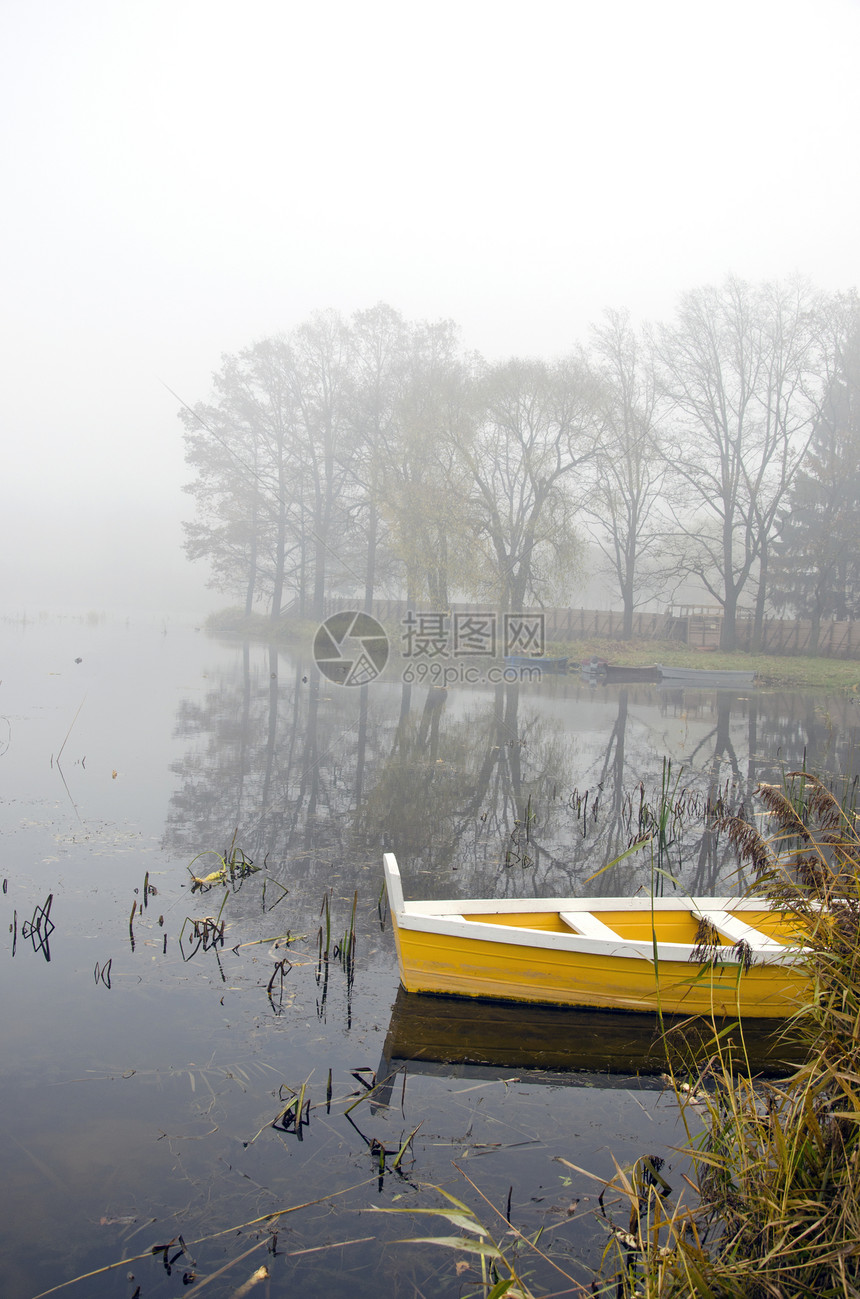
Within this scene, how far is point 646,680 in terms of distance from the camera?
95.3 feet

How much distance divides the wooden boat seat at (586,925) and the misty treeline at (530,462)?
2243 cm

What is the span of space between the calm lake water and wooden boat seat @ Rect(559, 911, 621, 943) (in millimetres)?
489

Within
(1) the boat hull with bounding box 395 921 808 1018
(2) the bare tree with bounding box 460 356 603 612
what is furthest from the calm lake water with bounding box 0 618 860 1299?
(2) the bare tree with bounding box 460 356 603 612

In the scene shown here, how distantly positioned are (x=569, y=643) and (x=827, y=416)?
14.1 metres

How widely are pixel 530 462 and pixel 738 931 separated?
26477 mm

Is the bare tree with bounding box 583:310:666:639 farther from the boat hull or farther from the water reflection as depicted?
the boat hull

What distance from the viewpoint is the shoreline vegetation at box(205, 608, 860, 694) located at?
92.1 ft

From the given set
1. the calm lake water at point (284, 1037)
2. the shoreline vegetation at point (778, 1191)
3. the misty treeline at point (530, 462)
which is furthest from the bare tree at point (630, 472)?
the shoreline vegetation at point (778, 1191)

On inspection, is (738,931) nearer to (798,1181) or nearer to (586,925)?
(586,925)

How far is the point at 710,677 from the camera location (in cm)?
2783

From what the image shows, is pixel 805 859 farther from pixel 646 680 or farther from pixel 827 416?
pixel 827 416

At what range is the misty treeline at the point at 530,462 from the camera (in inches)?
1186

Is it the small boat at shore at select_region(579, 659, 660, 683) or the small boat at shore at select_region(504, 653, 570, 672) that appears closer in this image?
the small boat at shore at select_region(579, 659, 660, 683)

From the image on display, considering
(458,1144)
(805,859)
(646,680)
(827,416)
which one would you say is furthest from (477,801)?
(827,416)
